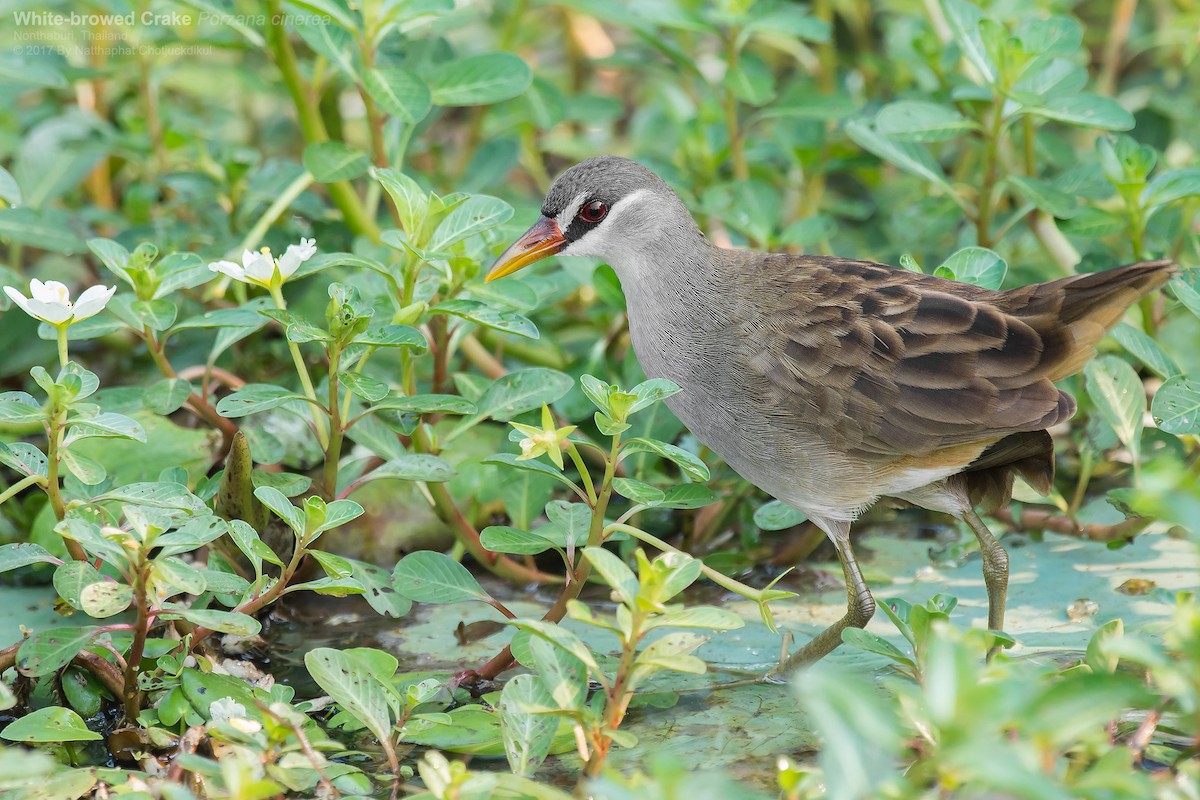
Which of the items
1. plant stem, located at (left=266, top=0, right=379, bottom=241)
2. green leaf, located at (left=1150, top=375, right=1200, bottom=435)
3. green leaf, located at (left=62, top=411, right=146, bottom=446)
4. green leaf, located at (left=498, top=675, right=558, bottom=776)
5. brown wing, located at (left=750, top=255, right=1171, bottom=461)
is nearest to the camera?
green leaf, located at (left=498, top=675, right=558, bottom=776)

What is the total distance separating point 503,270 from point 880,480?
1.26m

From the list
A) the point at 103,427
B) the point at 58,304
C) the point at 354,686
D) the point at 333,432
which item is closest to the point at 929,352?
the point at 333,432

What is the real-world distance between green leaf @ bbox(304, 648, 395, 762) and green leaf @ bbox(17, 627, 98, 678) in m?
0.50

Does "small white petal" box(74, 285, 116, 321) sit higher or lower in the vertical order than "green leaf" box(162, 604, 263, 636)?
higher

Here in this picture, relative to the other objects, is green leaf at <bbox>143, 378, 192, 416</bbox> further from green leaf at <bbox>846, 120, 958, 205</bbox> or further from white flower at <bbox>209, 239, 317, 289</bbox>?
green leaf at <bbox>846, 120, 958, 205</bbox>

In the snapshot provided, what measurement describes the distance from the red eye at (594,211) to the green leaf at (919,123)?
0.90m

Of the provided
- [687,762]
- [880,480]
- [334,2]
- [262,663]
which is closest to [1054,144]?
[880,480]

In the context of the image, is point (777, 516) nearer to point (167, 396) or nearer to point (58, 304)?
point (167, 396)

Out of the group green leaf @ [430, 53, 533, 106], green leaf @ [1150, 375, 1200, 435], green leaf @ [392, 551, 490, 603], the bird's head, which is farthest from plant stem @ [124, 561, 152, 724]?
green leaf @ [1150, 375, 1200, 435]

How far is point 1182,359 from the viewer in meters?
4.40

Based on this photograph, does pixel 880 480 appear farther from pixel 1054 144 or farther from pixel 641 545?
pixel 1054 144

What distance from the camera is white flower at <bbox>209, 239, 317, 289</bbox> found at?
3092 mm

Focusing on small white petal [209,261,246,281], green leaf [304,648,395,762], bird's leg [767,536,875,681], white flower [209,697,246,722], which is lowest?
bird's leg [767,536,875,681]

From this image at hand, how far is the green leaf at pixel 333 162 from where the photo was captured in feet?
13.1
